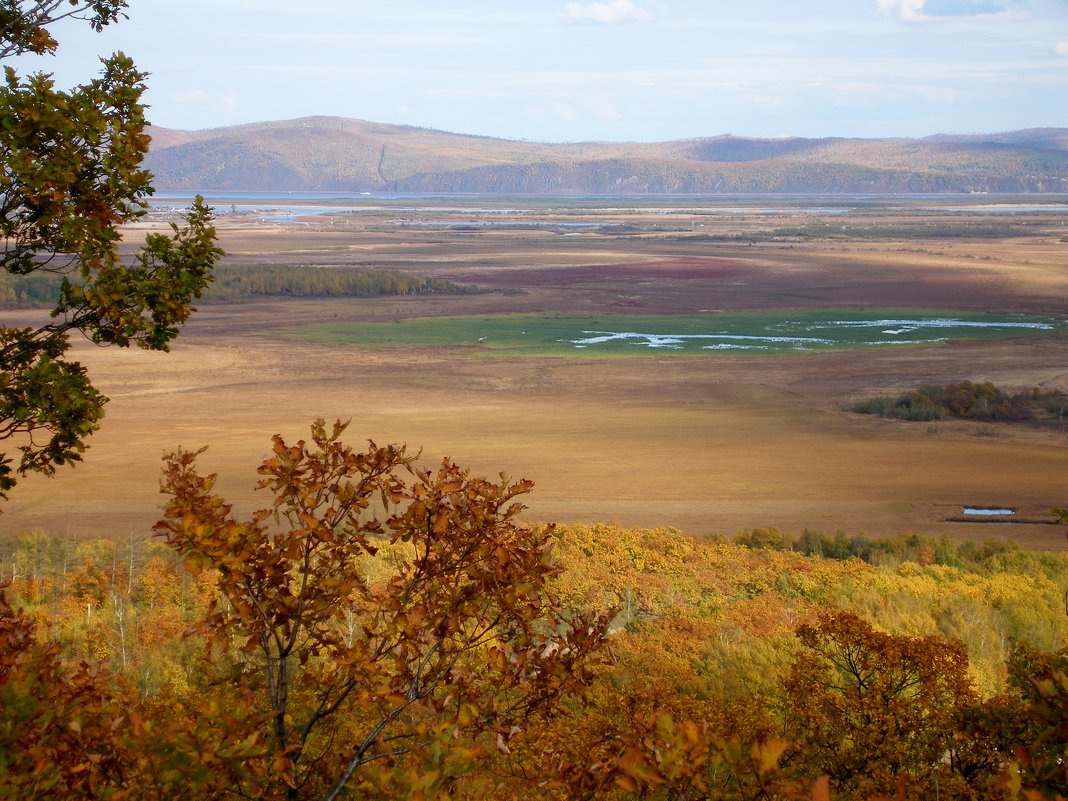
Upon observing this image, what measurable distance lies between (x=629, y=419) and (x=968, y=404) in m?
12.3

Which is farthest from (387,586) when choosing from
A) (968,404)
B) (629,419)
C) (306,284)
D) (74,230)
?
(306,284)

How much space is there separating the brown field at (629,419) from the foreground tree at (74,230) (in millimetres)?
19962

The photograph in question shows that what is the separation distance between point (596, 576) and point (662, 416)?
20269mm

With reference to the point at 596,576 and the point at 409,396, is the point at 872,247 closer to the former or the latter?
the point at 409,396

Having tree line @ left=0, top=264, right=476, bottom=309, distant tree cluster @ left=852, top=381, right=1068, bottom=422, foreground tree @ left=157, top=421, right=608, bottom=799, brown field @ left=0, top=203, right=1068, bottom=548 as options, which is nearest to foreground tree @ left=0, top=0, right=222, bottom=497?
foreground tree @ left=157, top=421, right=608, bottom=799

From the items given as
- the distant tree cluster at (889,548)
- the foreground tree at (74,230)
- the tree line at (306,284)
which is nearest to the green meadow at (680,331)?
the tree line at (306,284)

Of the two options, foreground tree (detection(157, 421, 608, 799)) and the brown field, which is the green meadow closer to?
the brown field

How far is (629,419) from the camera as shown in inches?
1531

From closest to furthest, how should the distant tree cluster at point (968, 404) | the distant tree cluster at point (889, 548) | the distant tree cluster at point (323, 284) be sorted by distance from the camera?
1. the distant tree cluster at point (889, 548)
2. the distant tree cluster at point (968, 404)
3. the distant tree cluster at point (323, 284)

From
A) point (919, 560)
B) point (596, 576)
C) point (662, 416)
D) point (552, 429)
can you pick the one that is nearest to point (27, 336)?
point (596, 576)

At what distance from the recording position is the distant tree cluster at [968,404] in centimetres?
3900

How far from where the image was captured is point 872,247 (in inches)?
4232

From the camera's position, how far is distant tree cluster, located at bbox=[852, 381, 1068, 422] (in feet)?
128

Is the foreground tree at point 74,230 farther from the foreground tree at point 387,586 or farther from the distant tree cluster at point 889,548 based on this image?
the distant tree cluster at point 889,548
